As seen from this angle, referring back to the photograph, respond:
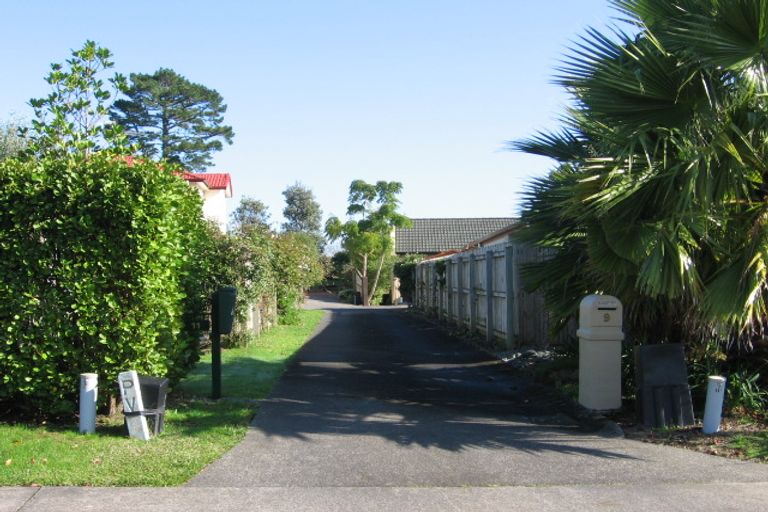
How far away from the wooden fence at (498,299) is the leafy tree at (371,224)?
2491 cm

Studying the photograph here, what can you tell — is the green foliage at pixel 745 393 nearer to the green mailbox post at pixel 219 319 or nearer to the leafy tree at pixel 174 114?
the green mailbox post at pixel 219 319

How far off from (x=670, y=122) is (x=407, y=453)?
4.36 metres

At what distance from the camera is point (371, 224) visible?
4794 cm

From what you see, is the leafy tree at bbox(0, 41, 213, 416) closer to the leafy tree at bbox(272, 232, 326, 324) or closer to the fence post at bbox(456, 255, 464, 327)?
the leafy tree at bbox(272, 232, 326, 324)

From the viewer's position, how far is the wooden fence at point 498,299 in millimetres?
14242

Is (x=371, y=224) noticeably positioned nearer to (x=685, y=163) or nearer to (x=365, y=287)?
(x=365, y=287)

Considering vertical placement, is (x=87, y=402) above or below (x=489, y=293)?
below

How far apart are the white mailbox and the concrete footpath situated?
50 centimetres

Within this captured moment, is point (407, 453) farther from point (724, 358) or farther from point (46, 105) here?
point (46, 105)

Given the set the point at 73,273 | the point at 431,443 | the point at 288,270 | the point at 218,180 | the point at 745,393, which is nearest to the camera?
the point at 431,443

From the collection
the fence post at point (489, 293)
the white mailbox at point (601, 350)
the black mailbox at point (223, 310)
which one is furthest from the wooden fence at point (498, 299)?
the black mailbox at point (223, 310)

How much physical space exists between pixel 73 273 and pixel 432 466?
4.14 metres

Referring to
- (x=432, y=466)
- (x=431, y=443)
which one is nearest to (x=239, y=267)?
(x=431, y=443)

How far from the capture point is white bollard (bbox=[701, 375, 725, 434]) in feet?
24.9
